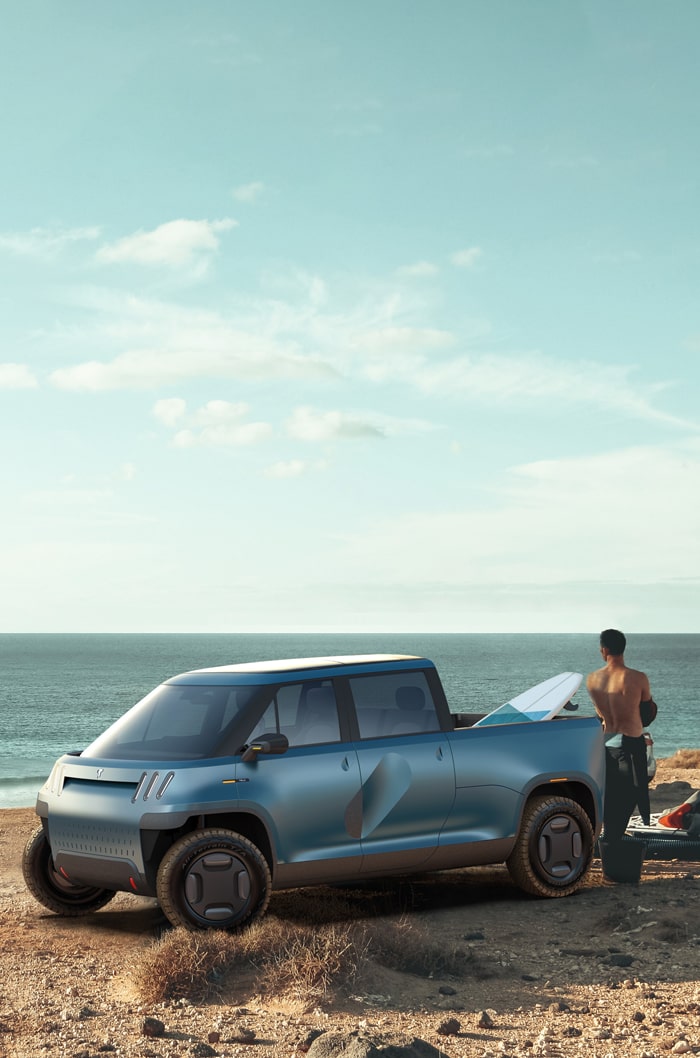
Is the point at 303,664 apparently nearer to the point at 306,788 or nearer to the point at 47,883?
the point at 306,788

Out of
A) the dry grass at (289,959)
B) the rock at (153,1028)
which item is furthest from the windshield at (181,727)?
the rock at (153,1028)

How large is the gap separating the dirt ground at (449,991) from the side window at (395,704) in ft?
4.52

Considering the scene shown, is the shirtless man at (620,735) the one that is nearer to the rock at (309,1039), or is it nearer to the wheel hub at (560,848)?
the wheel hub at (560,848)

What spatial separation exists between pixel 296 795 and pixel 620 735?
12.1 feet

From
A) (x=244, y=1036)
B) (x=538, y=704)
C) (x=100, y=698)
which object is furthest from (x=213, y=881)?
(x=100, y=698)

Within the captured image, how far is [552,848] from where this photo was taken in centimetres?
959

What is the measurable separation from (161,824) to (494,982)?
236cm

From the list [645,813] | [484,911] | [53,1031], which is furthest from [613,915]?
[53,1031]

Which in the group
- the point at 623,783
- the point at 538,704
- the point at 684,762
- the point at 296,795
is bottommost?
the point at 684,762

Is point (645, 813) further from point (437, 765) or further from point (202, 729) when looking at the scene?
point (202, 729)

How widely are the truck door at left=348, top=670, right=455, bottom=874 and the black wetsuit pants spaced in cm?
223

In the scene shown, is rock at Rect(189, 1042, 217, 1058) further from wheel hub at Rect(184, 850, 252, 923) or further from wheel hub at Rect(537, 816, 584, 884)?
wheel hub at Rect(537, 816, 584, 884)

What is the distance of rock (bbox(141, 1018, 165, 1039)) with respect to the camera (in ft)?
20.1

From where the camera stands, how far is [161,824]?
312 inches
